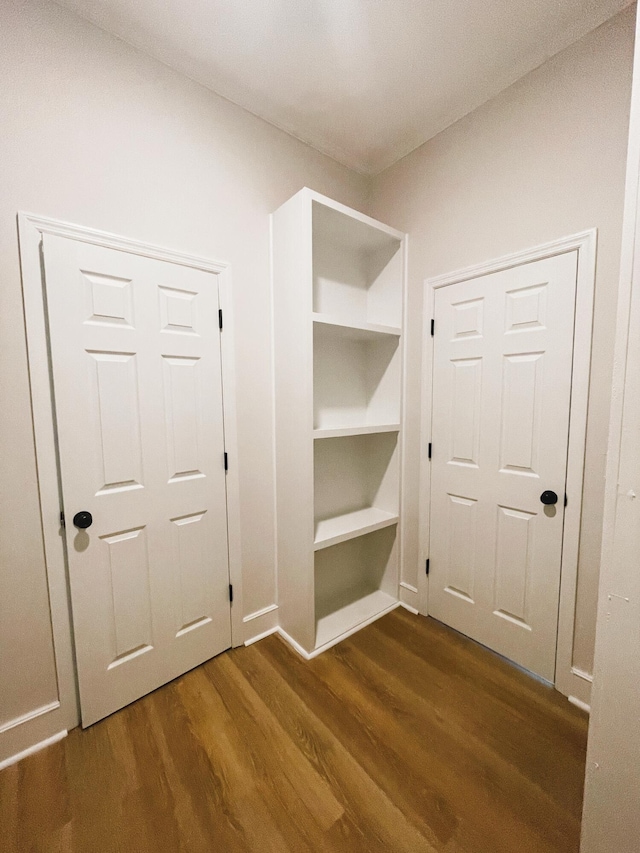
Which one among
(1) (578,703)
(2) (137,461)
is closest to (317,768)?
(1) (578,703)

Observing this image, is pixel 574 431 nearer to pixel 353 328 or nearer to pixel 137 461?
pixel 353 328

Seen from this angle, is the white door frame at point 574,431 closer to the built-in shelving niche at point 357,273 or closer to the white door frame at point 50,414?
the built-in shelving niche at point 357,273

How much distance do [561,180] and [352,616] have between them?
8.36ft

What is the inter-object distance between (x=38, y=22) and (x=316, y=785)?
9.75ft

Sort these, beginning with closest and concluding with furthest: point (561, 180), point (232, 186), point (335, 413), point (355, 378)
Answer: point (561, 180) < point (232, 186) < point (335, 413) < point (355, 378)

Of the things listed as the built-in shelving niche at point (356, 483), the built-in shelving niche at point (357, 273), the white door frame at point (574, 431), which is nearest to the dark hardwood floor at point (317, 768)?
the white door frame at point (574, 431)

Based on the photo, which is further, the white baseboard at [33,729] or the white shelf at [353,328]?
the white shelf at [353,328]

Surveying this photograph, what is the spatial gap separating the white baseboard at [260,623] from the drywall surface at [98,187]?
0.29m

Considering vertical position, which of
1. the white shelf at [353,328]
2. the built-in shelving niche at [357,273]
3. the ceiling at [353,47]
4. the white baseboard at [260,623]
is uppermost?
the ceiling at [353,47]

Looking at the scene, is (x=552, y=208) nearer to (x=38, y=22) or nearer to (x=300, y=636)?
(x=38, y=22)

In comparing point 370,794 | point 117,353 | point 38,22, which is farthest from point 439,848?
point 38,22

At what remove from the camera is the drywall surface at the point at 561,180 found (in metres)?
1.36

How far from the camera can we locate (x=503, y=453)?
5.72 ft

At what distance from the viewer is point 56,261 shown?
1.27 metres
